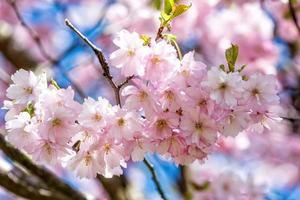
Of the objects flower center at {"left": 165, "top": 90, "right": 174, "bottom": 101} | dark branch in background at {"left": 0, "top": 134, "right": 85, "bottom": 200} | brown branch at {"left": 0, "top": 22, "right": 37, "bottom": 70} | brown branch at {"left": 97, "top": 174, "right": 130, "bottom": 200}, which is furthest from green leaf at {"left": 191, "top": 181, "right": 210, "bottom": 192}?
flower center at {"left": 165, "top": 90, "right": 174, "bottom": 101}

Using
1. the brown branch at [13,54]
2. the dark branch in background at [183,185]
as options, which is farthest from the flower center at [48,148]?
the brown branch at [13,54]

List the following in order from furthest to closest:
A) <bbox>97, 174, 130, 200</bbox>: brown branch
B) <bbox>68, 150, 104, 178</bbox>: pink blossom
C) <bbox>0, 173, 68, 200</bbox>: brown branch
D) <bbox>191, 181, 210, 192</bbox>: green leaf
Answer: <bbox>191, 181, 210, 192</bbox>: green leaf
<bbox>97, 174, 130, 200</bbox>: brown branch
<bbox>0, 173, 68, 200</bbox>: brown branch
<bbox>68, 150, 104, 178</bbox>: pink blossom

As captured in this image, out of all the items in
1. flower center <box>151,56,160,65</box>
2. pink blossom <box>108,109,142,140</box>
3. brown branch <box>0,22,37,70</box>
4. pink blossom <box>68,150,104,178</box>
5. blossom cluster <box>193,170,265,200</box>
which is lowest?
pink blossom <box>68,150,104,178</box>

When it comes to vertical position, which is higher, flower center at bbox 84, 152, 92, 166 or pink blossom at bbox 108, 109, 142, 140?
pink blossom at bbox 108, 109, 142, 140

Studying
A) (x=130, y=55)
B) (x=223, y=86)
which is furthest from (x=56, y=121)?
(x=223, y=86)

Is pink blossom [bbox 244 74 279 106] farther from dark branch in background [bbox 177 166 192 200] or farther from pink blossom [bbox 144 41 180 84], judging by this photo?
dark branch in background [bbox 177 166 192 200]

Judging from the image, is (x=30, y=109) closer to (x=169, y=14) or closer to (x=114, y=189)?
(x=169, y=14)
